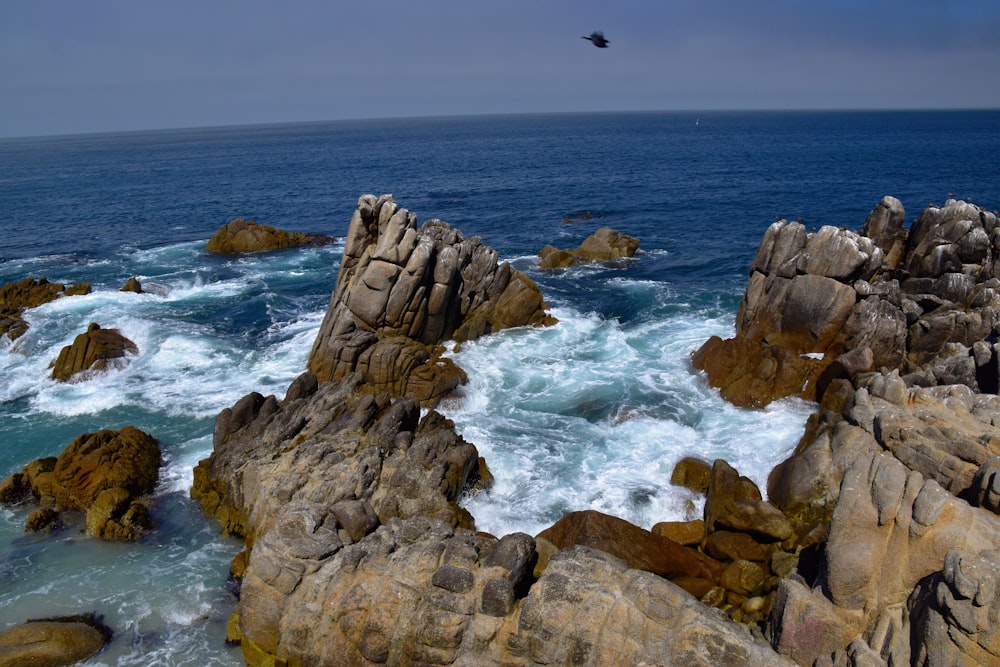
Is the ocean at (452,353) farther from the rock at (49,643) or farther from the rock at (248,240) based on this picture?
the rock at (248,240)

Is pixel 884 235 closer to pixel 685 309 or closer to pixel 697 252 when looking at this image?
pixel 685 309

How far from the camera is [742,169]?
110 meters

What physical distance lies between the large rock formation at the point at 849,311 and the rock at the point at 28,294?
4332 centimetres

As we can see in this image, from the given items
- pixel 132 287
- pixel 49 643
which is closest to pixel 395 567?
pixel 49 643

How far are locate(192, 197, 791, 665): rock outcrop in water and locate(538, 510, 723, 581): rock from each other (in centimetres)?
115

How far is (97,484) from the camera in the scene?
2386cm

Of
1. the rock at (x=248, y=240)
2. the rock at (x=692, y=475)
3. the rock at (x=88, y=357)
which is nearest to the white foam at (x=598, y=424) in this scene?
the rock at (x=692, y=475)

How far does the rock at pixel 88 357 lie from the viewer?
34.5 m

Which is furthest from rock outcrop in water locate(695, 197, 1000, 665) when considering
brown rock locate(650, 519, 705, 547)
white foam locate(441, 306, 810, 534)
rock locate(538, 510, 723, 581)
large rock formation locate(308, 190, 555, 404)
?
large rock formation locate(308, 190, 555, 404)

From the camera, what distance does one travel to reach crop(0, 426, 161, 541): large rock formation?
22562 mm

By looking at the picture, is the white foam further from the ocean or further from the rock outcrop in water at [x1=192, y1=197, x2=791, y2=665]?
the rock outcrop in water at [x1=192, y1=197, x2=791, y2=665]

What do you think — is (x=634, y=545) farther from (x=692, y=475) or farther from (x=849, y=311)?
(x=849, y=311)

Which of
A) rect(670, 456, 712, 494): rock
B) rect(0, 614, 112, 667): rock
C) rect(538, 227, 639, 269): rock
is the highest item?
rect(538, 227, 639, 269): rock

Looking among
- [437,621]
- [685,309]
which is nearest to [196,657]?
[437,621]
